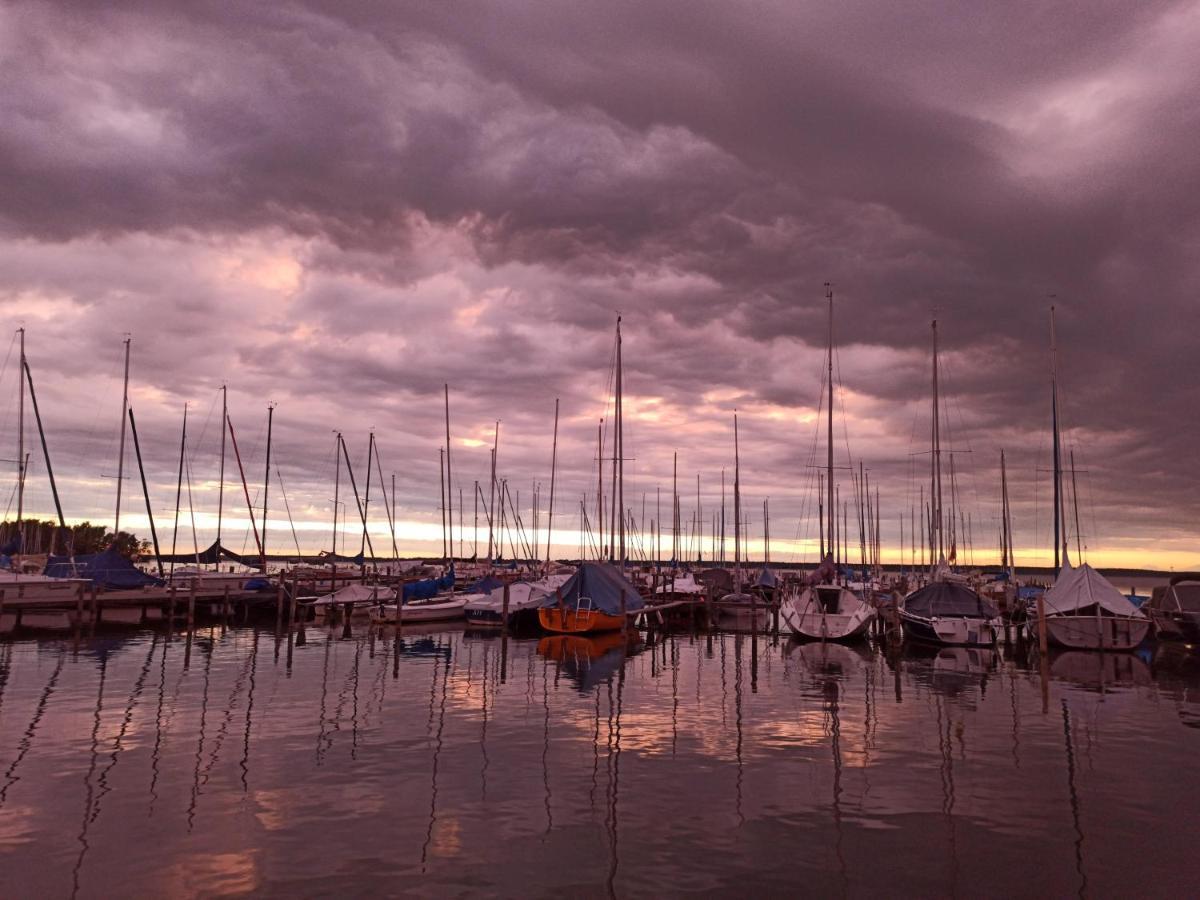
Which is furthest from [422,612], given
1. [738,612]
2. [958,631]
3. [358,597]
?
[958,631]

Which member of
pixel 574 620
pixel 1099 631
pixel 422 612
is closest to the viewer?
pixel 1099 631

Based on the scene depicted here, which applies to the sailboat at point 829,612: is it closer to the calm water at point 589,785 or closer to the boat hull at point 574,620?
the boat hull at point 574,620

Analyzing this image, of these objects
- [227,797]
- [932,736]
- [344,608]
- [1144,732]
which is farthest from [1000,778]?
[344,608]

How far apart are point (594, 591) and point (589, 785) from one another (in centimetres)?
2795

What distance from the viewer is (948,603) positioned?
40.1m

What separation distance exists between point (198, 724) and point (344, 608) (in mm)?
33371

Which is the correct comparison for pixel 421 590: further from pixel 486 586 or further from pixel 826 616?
pixel 826 616

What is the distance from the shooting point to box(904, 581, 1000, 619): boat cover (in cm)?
3959

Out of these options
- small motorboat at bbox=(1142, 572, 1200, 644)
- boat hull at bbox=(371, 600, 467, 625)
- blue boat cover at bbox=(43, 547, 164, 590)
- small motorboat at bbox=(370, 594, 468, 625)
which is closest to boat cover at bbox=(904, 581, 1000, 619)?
small motorboat at bbox=(1142, 572, 1200, 644)

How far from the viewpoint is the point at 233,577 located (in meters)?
58.6

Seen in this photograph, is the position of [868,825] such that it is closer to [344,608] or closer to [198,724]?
[198,724]

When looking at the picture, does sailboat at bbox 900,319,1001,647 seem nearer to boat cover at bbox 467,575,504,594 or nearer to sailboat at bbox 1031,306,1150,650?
sailboat at bbox 1031,306,1150,650

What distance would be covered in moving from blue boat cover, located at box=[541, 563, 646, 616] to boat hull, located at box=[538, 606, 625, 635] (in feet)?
0.89

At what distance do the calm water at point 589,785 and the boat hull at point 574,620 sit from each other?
1427cm
